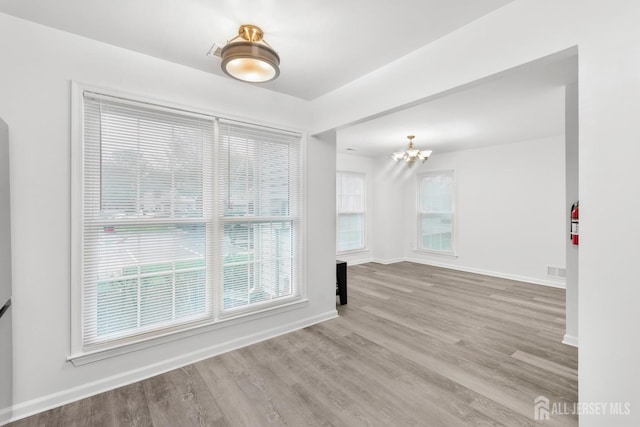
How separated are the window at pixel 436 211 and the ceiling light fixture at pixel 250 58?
558 centimetres

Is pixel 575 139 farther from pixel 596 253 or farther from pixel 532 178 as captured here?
pixel 532 178

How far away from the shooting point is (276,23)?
6.31 feet

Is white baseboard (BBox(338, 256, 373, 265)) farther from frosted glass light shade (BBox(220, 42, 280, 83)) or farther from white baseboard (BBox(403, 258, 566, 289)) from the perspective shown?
frosted glass light shade (BBox(220, 42, 280, 83))

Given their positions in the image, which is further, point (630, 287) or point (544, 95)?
point (544, 95)

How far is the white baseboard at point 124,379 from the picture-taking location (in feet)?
6.15

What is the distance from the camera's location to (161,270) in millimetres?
2377

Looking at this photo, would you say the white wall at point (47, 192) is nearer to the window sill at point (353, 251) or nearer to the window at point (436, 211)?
the window sill at point (353, 251)

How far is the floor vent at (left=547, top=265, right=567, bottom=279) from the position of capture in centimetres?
485

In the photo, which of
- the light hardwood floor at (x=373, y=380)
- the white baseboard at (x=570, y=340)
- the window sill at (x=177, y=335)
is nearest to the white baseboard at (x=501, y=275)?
the light hardwood floor at (x=373, y=380)

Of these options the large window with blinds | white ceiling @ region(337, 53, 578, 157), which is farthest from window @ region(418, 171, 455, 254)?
the large window with blinds

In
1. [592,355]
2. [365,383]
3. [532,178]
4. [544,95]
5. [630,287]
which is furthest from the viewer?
[532,178]

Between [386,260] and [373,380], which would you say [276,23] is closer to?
[373,380]

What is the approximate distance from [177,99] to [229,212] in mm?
1084

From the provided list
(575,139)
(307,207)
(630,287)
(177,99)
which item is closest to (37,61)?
(177,99)
